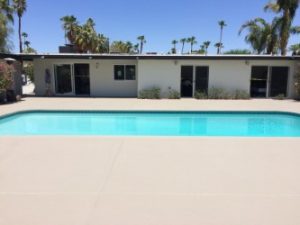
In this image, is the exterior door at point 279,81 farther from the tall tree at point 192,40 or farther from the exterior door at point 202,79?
the tall tree at point 192,40

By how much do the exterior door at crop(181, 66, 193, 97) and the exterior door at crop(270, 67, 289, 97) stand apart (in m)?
5.20

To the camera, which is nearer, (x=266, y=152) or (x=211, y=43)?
(x=266, y=152)

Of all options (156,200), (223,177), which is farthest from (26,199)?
(223,177)

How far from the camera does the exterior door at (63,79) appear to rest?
695 inches

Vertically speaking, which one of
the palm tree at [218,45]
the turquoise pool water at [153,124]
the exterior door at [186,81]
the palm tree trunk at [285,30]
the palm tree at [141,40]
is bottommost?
the turquoise pool water at [153,124]

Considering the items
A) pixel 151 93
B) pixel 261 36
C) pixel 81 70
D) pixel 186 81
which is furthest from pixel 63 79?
pixel 261 36

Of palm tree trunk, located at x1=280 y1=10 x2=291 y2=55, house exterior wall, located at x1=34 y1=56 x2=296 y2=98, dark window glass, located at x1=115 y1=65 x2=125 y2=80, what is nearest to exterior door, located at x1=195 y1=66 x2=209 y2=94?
house exterior wall, located at x1=34 y1=56 x2=296 y2=98

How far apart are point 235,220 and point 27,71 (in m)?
31.0

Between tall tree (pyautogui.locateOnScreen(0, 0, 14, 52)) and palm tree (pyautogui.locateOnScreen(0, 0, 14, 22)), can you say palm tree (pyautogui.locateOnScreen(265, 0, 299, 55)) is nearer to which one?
tall tree (pyautogui.locateOnScreen(0, 0, 14, 52))

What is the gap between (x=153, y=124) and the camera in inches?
400

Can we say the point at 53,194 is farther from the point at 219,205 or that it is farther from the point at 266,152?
the point at 266,152

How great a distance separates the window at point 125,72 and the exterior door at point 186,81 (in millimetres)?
3258

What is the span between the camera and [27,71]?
29281 mm

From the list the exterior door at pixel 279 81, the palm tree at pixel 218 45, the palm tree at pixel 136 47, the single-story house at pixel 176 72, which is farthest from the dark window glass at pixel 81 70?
the palm tree at pixel 136 47
